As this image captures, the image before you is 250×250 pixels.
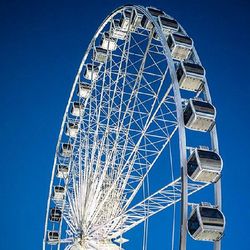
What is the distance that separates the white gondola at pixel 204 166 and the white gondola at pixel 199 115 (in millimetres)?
516

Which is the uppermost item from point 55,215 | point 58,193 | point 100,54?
point 100,54

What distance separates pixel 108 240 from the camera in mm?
9961

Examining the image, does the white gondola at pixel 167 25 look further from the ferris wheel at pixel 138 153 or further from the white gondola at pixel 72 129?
the white gondola at pixel 72 129

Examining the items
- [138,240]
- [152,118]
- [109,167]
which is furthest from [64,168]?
[138,240]

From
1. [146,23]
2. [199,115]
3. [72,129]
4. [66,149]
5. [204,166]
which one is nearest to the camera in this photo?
[204,166]

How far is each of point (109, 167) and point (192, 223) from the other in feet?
15.4

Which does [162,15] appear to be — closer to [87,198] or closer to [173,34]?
[173,34]

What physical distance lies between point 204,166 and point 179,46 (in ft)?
9.31

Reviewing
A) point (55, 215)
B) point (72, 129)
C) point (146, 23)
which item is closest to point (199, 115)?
point (146, 23)

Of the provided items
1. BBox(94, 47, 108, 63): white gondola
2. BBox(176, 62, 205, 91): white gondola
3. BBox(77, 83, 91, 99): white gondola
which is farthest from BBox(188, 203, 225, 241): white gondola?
BBox(77, 83, 91, 99): white gondola

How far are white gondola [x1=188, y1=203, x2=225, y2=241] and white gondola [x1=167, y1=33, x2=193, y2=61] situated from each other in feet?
10.7

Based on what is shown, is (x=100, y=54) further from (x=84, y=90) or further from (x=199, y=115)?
(x=199, y=115)

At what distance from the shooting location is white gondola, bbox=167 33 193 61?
319 inches

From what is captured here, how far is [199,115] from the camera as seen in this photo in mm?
6891
